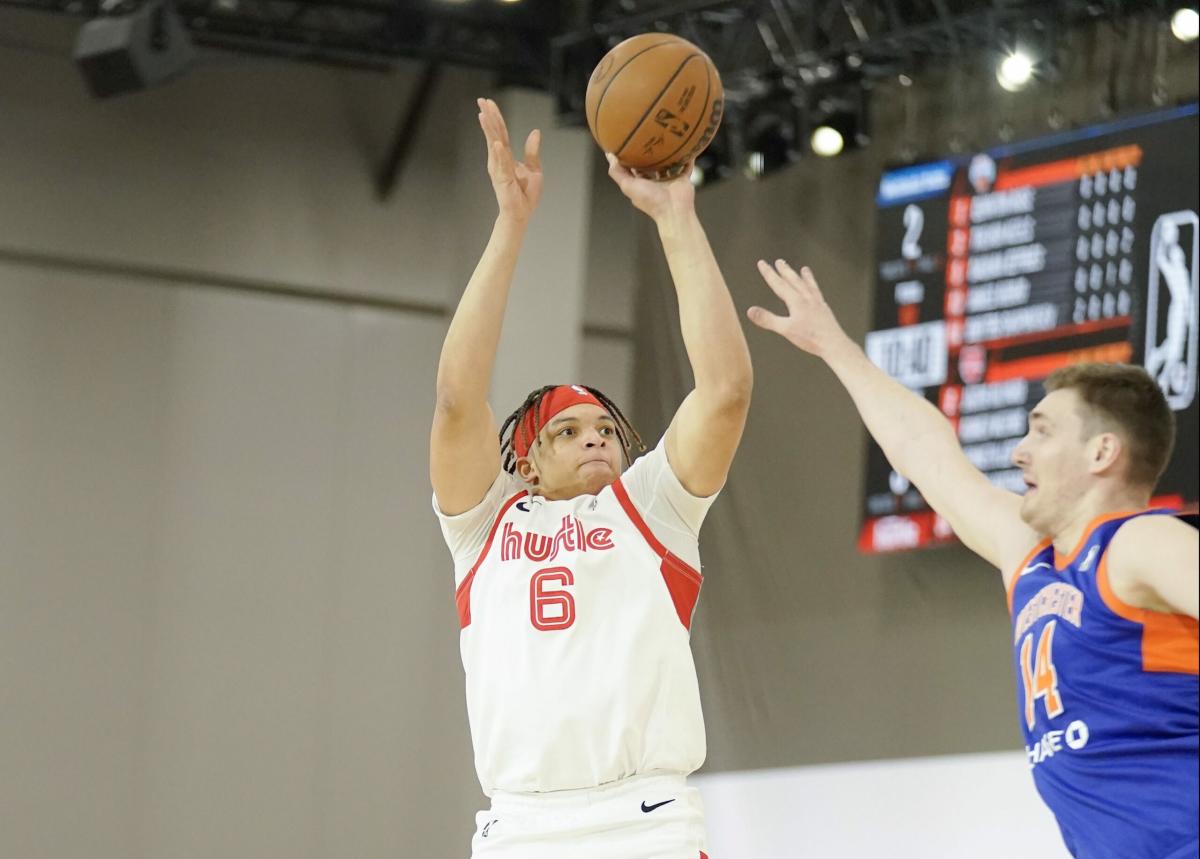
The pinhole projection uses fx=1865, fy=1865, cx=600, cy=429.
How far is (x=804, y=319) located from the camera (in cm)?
388

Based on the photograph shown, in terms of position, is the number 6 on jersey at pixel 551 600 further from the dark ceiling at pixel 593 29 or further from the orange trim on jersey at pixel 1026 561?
the dark ceiling at pixel 593 29

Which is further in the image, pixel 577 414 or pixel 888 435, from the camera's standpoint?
pixel 577 414

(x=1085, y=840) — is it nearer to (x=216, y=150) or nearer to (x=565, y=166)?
(x=565, y=166)

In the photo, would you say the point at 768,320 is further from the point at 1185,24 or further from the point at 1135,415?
the point at 1185,24

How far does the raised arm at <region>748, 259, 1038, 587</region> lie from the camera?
145 inches

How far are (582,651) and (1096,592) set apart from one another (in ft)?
3.45

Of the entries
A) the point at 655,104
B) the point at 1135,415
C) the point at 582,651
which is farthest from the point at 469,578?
the point at 1135,415

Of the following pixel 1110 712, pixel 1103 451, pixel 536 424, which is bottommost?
pixel 1110 712

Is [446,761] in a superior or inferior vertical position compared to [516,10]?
inferior

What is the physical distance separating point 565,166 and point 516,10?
2.79 feet

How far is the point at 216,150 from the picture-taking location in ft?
33.5

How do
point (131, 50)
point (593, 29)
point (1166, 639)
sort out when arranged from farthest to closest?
1. point (593, 29)
2. point (131, 50)
3. point (1166, 639)

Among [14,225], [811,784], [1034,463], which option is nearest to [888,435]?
[1034,463]

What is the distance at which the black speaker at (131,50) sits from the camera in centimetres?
797
